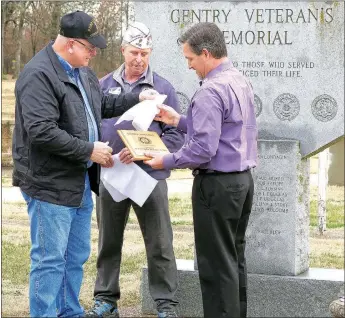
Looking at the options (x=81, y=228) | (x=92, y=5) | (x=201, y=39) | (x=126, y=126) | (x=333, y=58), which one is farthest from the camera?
(x=92, y=5)

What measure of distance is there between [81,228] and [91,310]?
91 centimetres

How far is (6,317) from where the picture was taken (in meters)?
6.72

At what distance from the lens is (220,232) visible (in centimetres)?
524

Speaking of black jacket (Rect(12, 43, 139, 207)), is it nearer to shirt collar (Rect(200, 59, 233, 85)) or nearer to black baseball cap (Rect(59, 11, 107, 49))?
black baseball cap (Rect(59, 11, 107, 49))

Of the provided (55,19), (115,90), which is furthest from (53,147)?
(55,19)

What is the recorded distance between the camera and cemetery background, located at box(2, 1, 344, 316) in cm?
774

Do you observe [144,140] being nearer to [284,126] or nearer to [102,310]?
[102,310]

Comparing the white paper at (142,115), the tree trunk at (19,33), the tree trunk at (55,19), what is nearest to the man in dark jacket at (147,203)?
the white paper at (142,115)

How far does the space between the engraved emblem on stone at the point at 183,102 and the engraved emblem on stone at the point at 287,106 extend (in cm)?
65

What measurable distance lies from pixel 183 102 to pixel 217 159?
5.89ft

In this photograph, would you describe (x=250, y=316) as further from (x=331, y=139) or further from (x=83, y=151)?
(x=83, y=151)

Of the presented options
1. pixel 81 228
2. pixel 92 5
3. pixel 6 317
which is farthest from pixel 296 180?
pixel 92 5

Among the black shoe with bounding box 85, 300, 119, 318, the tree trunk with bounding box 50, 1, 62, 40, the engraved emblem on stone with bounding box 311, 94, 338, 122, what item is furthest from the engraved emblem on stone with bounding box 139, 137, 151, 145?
the tree trunk with bounding box 50, 1, 62, 40

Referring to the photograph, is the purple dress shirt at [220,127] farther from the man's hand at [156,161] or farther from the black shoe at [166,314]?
the black shoe at [166,314]
